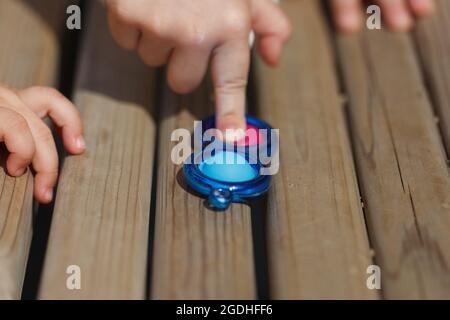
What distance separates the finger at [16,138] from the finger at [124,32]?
307 millimetres

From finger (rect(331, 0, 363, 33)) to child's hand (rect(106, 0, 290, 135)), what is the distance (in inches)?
21.2

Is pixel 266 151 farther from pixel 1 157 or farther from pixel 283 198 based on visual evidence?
pixel 1 157

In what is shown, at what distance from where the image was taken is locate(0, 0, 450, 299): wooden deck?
4.17ft

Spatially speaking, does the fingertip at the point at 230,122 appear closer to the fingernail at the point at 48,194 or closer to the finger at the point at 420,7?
the fingernail at the point at 48,194

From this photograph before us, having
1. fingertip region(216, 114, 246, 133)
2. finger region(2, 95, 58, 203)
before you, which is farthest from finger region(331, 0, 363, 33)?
finger region(2, 95, 58, 203)

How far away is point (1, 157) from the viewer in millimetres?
1489

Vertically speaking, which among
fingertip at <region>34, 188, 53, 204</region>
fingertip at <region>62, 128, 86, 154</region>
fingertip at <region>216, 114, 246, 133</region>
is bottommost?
fingertip at <region>34, 188, 53, 204</region>

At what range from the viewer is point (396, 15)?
6.82ft

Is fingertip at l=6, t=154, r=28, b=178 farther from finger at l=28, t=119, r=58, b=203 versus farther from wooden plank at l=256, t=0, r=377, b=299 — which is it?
wooden plank at l=256, t=0, r=377, b=299

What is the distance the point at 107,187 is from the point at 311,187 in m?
0.40

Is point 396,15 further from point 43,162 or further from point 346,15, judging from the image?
point 43,162

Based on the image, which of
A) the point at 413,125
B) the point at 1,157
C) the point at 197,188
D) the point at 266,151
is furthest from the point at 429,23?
the point at 1,157
